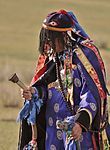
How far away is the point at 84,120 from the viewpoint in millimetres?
6312

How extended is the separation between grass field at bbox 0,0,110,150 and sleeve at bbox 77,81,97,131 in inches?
188

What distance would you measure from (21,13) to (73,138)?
34821mm

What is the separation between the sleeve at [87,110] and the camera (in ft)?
20.7

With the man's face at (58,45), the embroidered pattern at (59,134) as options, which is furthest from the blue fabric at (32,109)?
the man's face at (58,45)

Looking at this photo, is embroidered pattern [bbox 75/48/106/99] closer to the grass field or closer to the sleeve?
the sleeve

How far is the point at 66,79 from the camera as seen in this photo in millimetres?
6680

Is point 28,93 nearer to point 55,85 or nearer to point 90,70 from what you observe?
point 55,85

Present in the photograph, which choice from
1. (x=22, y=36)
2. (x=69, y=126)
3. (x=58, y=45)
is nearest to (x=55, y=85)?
(x=58, y=45)

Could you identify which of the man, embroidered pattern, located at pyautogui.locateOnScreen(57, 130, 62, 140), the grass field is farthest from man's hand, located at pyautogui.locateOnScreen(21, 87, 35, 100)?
the grass field

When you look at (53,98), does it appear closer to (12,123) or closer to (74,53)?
(74,53)

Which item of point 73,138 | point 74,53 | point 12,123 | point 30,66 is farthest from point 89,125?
point 30,66

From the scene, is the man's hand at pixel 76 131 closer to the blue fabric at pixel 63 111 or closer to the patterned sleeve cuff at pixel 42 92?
the blue fabric at pixel 63 111

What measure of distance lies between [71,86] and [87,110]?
0.34 metres

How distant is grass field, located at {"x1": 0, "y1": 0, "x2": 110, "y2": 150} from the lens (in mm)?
14723
